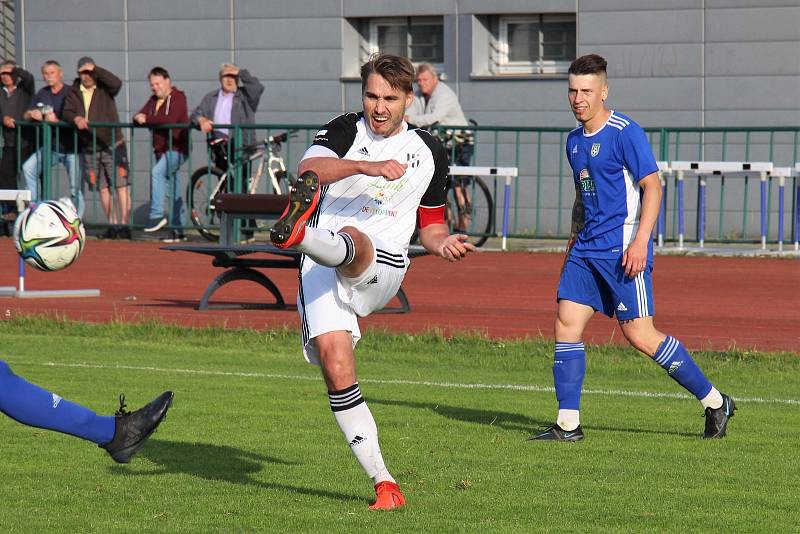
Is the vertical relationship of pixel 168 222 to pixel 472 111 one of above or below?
below

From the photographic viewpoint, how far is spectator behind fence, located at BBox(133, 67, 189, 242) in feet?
69.0

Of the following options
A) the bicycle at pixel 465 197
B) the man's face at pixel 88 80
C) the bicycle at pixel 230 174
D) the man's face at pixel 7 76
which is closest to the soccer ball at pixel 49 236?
the bicycle at pixel 230 174

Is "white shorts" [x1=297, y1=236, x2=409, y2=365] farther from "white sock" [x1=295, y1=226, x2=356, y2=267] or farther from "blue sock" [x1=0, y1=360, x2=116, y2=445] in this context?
"blue sock" [x1=0, y1=360, x2=116, y2=445]

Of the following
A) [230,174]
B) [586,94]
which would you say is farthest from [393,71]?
[230,174]

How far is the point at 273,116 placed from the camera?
25469 mm

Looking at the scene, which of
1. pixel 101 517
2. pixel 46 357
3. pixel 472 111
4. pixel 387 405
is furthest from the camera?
pixel 472 111

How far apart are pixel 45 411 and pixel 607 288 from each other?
329 centimetres

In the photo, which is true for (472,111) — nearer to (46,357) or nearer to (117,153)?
(117,153)

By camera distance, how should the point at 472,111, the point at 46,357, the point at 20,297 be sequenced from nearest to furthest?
the point at 46,357, the point at 20,297, the point at 472,111

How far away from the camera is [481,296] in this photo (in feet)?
51.1

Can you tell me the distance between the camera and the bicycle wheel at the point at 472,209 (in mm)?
20547

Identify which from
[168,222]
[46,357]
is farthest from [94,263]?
[46,357]

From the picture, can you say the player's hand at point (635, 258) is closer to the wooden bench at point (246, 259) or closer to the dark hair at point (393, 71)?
the dark hair at point (393, 71)

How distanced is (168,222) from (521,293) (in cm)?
728
